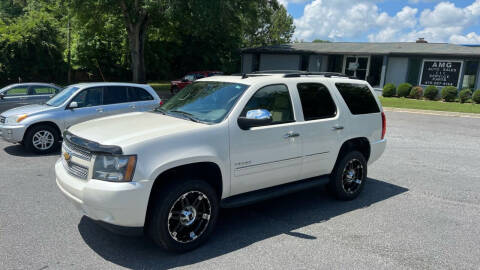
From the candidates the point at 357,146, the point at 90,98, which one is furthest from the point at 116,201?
the point at 90,98

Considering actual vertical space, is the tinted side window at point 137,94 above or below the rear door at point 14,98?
above

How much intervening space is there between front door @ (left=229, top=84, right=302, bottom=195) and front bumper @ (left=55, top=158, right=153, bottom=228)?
42.9 inches

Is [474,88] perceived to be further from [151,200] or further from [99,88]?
[151,200]

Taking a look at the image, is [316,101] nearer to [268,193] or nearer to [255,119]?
[255,119]

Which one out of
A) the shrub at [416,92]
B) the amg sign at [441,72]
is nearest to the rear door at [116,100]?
the shrub at [416,92]

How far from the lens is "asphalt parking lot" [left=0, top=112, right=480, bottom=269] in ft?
11.9

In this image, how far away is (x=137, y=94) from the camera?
905 centimetres

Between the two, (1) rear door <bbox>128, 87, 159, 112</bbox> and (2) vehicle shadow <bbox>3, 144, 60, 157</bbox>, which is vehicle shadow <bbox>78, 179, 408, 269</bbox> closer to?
(2) vehicle shadow <bbox>3, 144, 60, 157</bbox>

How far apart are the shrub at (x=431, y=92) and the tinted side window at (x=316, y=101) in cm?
2146

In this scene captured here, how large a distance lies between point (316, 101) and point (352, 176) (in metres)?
1.45

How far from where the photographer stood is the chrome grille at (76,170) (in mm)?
3603

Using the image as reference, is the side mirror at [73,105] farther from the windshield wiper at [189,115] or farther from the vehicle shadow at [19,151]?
the windshield wiper at [189,115]

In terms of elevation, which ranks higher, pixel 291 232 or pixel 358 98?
pixel 358 98

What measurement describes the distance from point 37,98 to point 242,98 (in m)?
9.09
